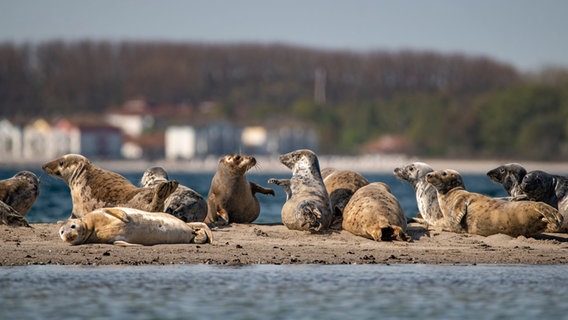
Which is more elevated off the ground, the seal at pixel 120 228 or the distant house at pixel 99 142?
the seal at pixel 120 228

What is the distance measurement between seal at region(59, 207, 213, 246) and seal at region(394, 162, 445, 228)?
3753 millimetres

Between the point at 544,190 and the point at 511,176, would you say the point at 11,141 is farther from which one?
the point at 544,190

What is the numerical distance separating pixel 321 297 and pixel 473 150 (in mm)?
104137

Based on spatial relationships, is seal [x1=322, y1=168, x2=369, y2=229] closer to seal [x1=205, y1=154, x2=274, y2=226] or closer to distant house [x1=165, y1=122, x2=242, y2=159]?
seal [x1=205, y1=154, x2=274, y2=226]

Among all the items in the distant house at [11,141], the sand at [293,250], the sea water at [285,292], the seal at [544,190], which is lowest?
the distant house at [11,141]

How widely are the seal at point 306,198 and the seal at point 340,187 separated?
0.30 m

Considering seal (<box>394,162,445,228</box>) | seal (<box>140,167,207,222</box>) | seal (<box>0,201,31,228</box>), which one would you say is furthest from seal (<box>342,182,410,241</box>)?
seal (<box>0,201,31,228</box>)

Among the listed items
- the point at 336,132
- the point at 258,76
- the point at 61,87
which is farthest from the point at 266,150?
the point at 61,87

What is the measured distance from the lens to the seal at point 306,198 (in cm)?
1291

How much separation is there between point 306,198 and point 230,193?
1.29m

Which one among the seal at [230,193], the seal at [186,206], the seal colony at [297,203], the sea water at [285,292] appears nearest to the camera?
the sea water at [285,292]

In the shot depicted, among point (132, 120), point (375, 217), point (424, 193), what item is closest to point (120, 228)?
point (375, 217)

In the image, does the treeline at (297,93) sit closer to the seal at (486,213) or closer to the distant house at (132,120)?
the distant house at (132,120)

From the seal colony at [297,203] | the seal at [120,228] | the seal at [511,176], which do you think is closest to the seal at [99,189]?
the seal colony at [297,203]
